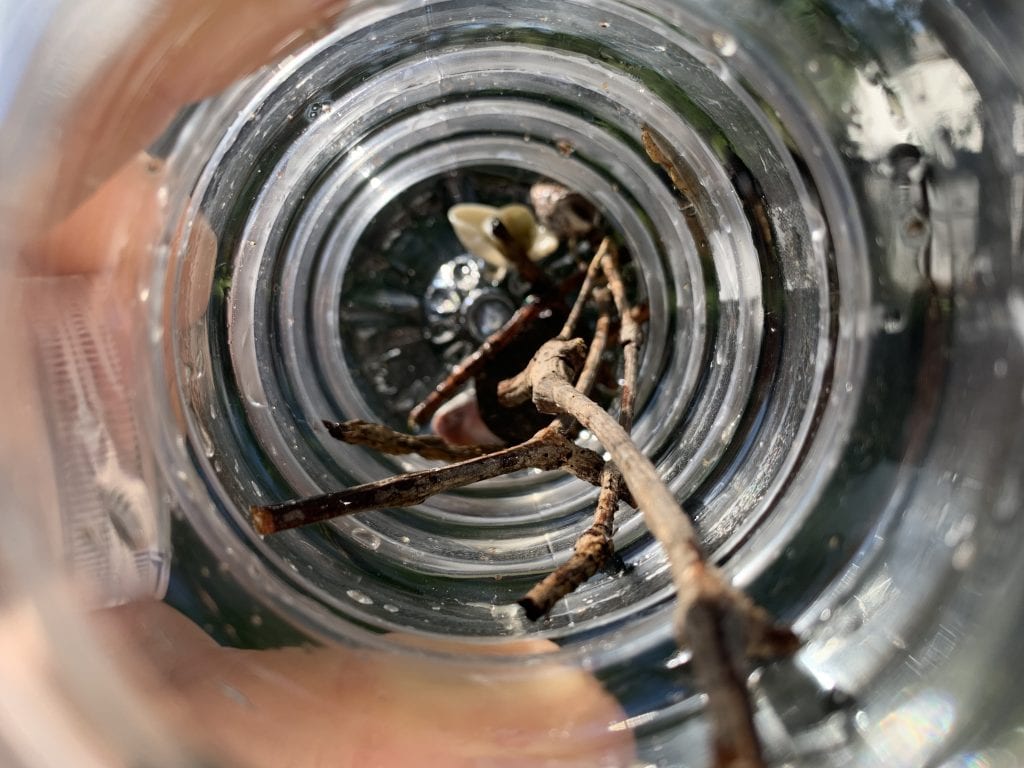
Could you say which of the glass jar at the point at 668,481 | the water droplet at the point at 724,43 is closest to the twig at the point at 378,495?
the glass jar at the point at 668,481

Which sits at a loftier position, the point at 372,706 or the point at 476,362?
the point at 476,362

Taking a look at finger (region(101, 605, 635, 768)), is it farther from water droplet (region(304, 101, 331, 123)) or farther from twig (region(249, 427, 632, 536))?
water droplet (region(304, 101, 331, 123))

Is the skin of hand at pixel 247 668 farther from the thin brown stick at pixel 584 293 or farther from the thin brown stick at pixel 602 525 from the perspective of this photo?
the thin brown stick at pixel 584 293

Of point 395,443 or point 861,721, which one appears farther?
point 395,443

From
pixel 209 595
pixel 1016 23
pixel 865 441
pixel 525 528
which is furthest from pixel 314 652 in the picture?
pixel 1016 23

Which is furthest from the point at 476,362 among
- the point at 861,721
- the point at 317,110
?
the point at 861,721

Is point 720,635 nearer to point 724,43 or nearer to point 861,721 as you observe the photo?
point 861,721

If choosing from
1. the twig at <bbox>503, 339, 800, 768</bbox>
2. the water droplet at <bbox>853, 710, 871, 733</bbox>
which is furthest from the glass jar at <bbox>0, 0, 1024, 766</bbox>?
the twig at <bbox>503, 339, 800, 768</bbox>

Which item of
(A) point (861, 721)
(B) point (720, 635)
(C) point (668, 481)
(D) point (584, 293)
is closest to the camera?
(B) point (720, 635)
